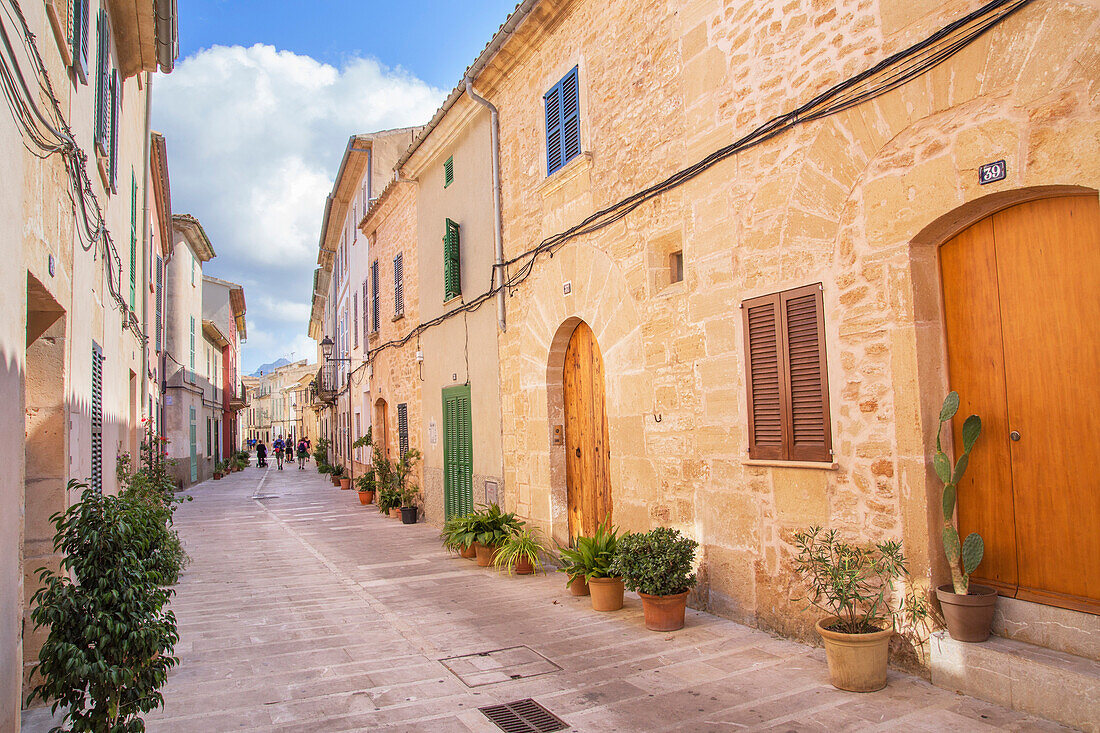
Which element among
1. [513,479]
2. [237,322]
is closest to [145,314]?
[513,479]

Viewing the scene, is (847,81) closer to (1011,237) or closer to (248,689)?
(1011,237)

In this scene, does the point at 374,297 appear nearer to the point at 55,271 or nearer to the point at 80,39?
the point at 80,39

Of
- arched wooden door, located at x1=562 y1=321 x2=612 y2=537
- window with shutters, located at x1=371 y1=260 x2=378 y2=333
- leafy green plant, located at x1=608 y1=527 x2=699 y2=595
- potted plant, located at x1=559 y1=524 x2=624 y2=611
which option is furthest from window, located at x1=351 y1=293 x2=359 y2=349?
leafy green plant, located at x1=608 y1=527 x2=699 y2=595

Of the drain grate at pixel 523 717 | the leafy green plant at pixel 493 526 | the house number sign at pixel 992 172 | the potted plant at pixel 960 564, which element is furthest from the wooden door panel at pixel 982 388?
the leafy green plant at pixel 493 526

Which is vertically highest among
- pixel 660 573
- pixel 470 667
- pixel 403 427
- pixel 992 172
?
pixel 992 172

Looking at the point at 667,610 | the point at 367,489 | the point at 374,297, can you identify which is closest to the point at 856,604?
the point at 667,610

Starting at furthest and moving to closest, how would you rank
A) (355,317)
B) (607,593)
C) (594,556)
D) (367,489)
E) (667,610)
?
(355,317) < (367,489) < (594,556) < (607,593) < (667,610)

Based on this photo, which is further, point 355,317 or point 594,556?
point 355,317

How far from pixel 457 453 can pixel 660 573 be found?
6.29 m

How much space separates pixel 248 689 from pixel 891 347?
15.1 feet

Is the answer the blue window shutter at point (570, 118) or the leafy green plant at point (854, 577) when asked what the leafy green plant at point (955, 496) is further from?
the blue window shutter at point (570, 118)

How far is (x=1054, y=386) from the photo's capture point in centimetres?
377

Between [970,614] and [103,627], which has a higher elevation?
[103,627]

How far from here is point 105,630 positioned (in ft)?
10.6
